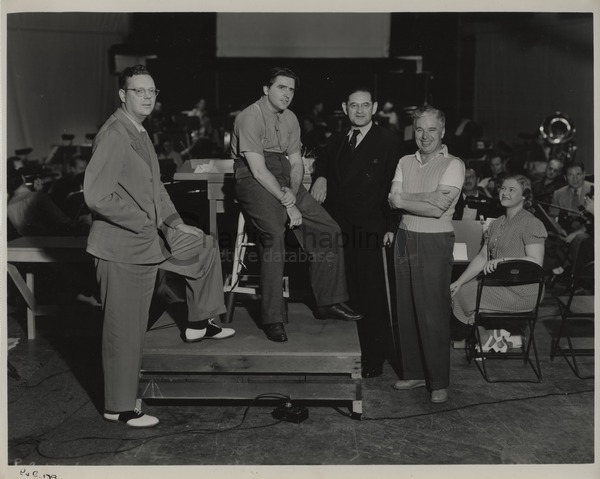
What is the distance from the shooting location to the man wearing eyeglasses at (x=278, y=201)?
479cm

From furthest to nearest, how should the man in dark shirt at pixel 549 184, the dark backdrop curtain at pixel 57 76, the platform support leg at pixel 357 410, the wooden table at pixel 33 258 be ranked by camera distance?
the dark backdrop curtain at pixel 57 76, the man in dark shirt at pixel 549 184, the wooden table at pixel 33 258, the platform support leg at pixel 357 410

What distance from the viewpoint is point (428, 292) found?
4.79 m

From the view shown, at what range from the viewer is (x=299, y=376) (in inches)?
185

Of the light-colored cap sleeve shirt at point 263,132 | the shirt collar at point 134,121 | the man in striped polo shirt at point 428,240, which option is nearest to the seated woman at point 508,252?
the man in striped polo shirt at point 428,240

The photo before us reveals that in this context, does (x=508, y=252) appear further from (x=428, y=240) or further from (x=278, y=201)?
(x=278, y=201)

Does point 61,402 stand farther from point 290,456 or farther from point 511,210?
point 511,210

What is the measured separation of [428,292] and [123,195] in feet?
6.71

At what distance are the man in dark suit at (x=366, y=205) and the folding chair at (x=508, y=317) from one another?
77 centimetres

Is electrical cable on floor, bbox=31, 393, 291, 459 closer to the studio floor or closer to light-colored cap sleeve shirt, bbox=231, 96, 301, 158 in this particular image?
the studio floor

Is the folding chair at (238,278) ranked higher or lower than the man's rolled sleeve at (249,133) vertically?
lower

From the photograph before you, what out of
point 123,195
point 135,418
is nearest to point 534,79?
point 123,195

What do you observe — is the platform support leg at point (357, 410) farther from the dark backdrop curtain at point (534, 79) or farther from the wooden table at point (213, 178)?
the dark backdrop curtain at point (534, 79)

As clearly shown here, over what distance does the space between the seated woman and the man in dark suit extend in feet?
2.21
